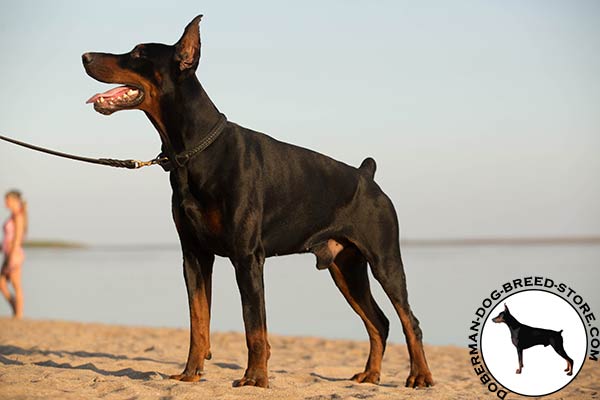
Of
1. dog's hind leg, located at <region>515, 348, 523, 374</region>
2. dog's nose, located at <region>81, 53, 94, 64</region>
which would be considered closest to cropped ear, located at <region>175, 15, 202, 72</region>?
dog's nose, located at <region>81, 53, 94, 64</region>

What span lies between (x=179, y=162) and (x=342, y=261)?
177cm

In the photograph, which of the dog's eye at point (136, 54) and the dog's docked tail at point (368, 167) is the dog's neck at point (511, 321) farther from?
the dog's eye at point (136, 54)

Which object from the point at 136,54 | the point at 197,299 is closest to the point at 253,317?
the point at 197,299

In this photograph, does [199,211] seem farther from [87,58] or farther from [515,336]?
[515,336]

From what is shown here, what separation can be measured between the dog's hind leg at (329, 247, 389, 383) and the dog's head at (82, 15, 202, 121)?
2.03 meters

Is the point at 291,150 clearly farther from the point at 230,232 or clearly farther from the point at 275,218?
the point at 230,232

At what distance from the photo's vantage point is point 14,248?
504 inches

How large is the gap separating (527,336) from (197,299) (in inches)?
92.4

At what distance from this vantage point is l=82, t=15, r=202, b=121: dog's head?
5270 mm

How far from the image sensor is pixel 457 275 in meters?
17.6

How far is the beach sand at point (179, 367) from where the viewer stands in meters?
5.31

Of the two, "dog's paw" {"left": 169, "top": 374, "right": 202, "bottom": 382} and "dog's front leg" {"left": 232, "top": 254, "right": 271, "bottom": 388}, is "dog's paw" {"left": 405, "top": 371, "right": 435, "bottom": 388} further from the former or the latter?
"dog's paw" {"left": 169, "top": 374, "right": 202, "bottom": 382}

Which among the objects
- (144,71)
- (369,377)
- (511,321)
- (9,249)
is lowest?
(369,377)

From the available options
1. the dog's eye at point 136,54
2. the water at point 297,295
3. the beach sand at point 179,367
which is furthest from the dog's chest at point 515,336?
the water at point 297,295
